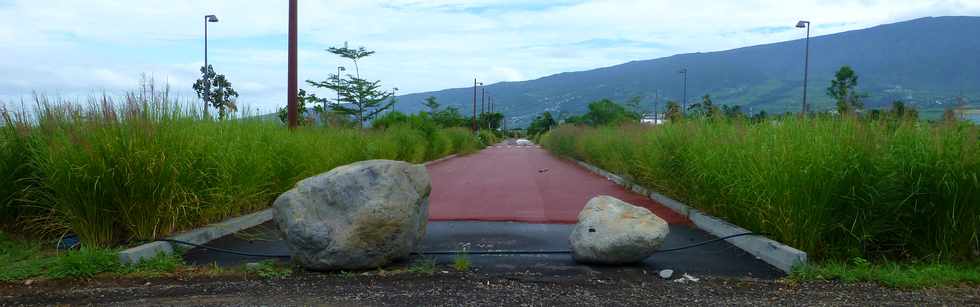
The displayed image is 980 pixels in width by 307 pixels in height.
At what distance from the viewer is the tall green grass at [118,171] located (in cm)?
660

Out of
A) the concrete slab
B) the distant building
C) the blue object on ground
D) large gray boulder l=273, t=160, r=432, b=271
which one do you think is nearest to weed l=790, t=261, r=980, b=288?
the concrete slab

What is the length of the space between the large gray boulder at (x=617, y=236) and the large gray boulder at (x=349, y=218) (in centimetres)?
158

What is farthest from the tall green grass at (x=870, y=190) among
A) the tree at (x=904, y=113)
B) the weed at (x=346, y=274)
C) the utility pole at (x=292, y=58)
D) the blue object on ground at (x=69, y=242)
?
the utility pole at (x=292, y=58)

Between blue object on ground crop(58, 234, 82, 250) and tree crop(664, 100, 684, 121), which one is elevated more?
tree crop(664, 100, 684, 121)

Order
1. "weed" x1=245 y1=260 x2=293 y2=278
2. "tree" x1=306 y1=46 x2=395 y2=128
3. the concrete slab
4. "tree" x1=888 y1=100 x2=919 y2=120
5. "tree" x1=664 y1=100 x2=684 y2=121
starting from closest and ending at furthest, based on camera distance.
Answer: "weed" x1=245 y1=260 x2=293 y2=278 → the concrete slab → "tree" x1=888 y1=100 x2=919 y2=120 → "tree" x1=664 y1=100 x2=684 y2=121 → "tree" x1=306 y1=46 x2=395 y2=128

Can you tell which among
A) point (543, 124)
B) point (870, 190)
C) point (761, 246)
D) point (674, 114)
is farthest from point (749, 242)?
point (543, 124)

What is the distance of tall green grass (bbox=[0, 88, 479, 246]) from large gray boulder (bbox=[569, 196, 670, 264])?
3950 millimetres

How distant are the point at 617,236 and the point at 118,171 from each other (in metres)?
4.66

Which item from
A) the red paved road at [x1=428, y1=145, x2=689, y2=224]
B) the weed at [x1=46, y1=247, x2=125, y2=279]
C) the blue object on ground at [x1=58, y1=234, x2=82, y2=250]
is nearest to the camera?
the weed at [x1=46, y1=247, x2=125, y2=279]

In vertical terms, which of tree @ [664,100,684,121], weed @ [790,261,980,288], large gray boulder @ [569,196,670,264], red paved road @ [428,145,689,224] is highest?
tree @ [664,100,684,121]

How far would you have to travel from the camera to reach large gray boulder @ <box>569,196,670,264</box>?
618 cm

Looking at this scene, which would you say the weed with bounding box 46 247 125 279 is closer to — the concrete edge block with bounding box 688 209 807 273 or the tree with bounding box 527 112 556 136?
the concrete edge block with bounding box 688 209 807 273

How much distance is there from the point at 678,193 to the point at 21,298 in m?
8.27

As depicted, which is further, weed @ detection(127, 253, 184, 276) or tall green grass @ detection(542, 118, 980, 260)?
tall green grass @ detection(542, 118, 980, 260)
